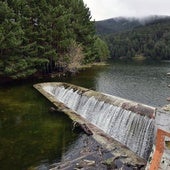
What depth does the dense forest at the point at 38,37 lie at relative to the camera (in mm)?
35406

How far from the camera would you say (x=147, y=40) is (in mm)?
147375

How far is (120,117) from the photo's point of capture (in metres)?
20.9

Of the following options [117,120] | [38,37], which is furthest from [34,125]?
[38,37]

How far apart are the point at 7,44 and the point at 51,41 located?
10589 mm

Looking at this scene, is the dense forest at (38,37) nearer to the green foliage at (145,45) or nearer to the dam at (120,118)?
the dam at (120,118)

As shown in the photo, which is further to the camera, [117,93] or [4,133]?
[117,93]

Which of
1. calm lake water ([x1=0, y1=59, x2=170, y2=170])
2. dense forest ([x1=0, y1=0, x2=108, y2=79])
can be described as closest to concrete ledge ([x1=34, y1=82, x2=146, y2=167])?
calm lake water ([x1=0, y1=59, x2=170, y2=170])

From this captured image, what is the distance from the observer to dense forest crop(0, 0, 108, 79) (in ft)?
116

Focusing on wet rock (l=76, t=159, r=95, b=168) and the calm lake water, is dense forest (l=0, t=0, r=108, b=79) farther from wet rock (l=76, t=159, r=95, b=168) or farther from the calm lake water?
wet rock (l=76, t=159, r=95, b=168)

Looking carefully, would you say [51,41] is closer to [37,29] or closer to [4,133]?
[37,29]

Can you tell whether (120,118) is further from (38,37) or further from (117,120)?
(38,37)

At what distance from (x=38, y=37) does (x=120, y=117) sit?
25097 millimetres

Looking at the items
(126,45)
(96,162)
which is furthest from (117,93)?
(126,45)

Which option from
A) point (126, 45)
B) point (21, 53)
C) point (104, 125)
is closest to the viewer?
point (104, 125)
